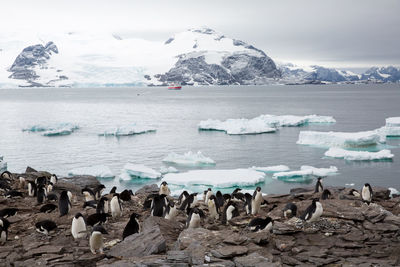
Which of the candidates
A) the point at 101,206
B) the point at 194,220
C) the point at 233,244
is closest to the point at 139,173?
the point at 101,206

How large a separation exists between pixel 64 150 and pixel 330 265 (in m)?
34.0

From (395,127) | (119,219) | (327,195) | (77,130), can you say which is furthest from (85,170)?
(395,127)

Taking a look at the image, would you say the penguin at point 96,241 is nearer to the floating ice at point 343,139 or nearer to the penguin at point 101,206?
the penguin at point 101,206

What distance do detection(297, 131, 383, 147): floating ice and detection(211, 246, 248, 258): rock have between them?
2856 centimetres

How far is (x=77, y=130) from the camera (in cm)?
5344

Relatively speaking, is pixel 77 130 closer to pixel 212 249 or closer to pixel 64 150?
pixel 64 150

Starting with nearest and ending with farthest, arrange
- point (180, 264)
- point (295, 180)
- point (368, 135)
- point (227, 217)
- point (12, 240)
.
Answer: point (180, 264) → point (12, 240) → point (227, 217) → point (295, 180) → point (368, 135)

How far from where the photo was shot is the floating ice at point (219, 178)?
24.3m

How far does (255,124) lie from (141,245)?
4058 centimetres

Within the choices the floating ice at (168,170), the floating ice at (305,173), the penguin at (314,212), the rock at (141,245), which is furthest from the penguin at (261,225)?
the floating ice at (168,170)

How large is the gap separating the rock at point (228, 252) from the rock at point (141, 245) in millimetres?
1215

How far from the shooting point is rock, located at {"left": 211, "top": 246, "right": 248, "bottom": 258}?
8.66 metres

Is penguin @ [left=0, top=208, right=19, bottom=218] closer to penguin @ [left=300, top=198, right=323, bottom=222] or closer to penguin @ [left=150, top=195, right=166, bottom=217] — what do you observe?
penguin @ [left=150, top=195, right=166, bottom=217]

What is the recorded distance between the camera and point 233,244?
364 inches
